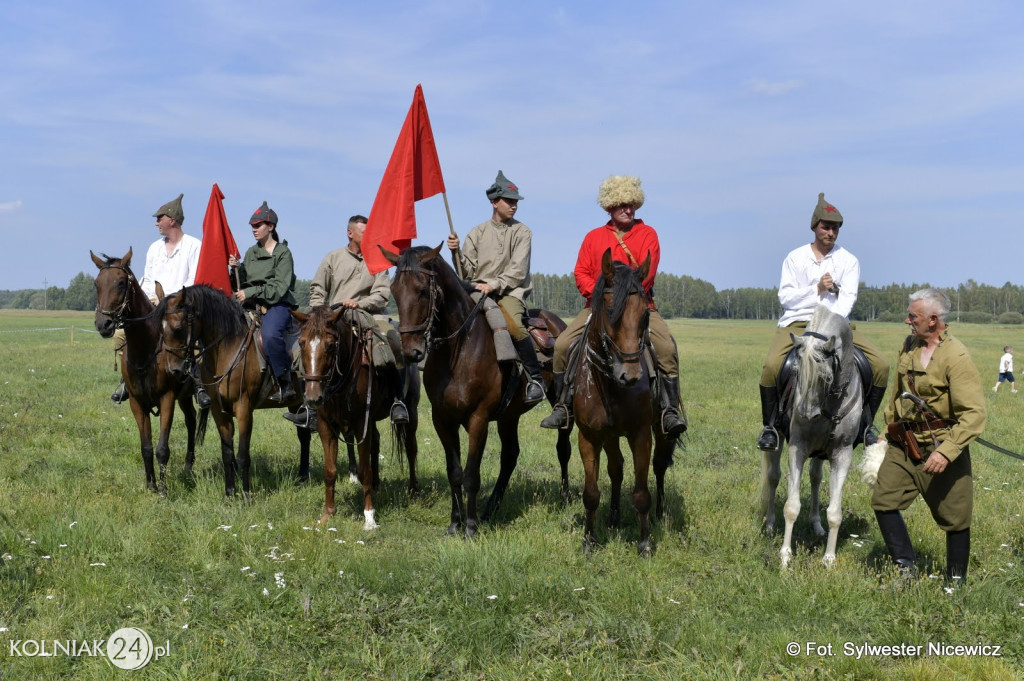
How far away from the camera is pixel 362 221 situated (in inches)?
414

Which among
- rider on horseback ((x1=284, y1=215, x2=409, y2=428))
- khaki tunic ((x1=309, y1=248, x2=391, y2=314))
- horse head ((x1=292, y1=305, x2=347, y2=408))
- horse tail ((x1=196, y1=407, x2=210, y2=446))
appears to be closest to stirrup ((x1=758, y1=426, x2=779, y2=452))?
rider on horseback ((x1=284, y1=215, x2=409, y2=428))

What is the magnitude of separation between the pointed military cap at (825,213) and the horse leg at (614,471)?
315 cm

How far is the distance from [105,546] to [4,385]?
1633 centimetres

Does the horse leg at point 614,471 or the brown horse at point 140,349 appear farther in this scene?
the brown horse at point 140,349

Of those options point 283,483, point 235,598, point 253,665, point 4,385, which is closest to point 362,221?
point 283,483

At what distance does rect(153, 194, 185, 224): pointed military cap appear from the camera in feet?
36.5

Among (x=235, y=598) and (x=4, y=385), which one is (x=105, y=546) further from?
(x=4, y=385)

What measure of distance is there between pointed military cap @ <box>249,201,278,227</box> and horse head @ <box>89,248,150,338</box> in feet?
5.58

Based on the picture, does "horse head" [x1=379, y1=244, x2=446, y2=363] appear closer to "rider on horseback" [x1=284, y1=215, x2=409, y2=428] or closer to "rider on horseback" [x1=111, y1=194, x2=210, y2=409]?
"rider on horseback" [x1=284, y1=215, x2=409, y2=428]

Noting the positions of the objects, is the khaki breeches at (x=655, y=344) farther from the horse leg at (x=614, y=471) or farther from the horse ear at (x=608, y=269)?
the horse ear at (x=608, y=269)

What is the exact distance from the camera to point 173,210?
36.6ft

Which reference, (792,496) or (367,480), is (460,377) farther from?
(792,496)

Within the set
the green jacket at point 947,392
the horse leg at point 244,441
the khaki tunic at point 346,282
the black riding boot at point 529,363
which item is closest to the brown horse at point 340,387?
the khaki tunic at point 346,282

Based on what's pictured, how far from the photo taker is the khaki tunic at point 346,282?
33.1ft
